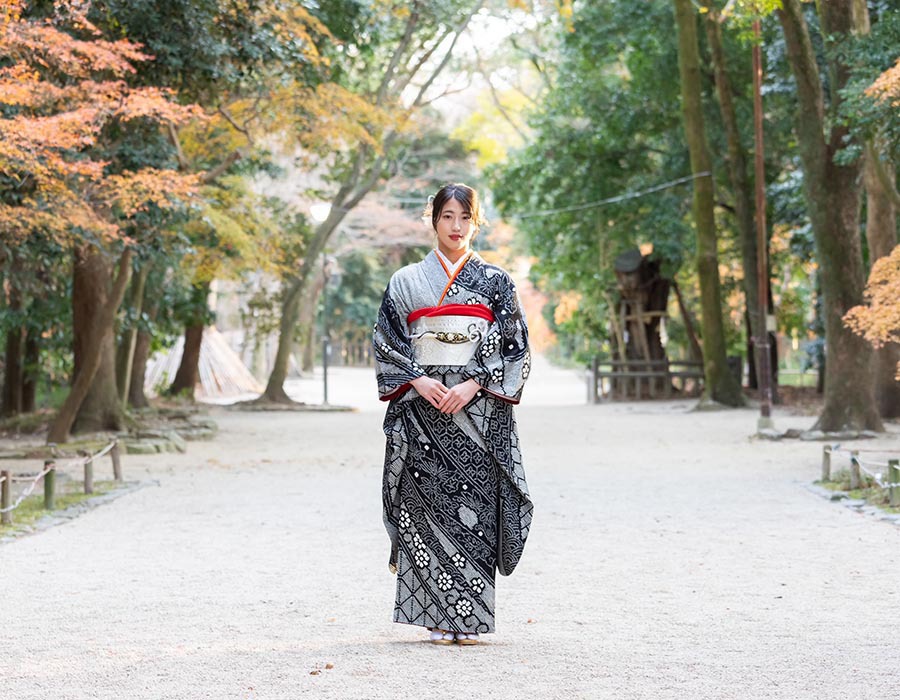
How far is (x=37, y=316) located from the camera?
20.5 m

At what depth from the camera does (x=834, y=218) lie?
16.7m

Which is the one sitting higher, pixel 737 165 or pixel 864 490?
pixel 737 165

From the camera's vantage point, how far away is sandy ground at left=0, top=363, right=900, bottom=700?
15.5ft

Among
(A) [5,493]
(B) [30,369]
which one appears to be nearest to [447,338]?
(A) [5,493]

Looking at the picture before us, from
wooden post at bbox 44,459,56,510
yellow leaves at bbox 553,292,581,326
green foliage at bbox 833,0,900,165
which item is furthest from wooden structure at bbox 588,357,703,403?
wooden post at bbox 44,459,56,510

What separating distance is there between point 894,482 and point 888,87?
120 inches

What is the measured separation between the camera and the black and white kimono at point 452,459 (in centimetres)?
535

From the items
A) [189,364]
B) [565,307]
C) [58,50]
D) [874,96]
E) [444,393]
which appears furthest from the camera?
[565,307]

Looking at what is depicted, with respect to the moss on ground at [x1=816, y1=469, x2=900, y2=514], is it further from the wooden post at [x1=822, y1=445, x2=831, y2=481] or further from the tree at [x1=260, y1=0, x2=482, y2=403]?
the tree at [x1=260, y1=0, x2=482, y2=403]

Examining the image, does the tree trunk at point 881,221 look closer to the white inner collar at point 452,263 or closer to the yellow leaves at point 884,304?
the yellow leaves at point 884,304

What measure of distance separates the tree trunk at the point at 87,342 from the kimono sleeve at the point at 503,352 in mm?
12778

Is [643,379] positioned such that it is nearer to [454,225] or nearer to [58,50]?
[58,50]

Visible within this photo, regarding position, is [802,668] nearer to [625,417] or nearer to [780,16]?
[780,16]

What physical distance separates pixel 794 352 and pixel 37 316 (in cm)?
3808
